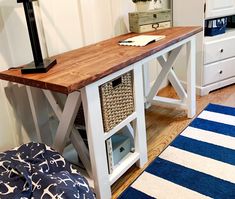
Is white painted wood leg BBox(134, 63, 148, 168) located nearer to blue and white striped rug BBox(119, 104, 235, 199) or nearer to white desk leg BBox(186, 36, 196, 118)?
blue and white striped rug BBox(119, 104, 235, 199)

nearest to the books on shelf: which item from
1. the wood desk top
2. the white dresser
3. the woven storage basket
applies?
the woven storage basket

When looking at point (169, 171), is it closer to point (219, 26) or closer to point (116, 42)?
point (116, 42)

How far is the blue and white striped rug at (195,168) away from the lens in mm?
1436

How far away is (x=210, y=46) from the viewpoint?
249 cm

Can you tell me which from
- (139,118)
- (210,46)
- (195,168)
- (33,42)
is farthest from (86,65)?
(210,46)

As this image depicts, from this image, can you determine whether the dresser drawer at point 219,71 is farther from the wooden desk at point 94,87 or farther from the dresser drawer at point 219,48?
the wooden desk at point 94,87

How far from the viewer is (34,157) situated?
1249mm

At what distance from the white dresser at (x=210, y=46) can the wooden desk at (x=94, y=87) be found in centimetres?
81

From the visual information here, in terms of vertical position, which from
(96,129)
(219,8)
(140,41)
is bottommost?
(96,129)

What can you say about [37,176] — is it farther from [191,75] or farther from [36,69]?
[191,75]

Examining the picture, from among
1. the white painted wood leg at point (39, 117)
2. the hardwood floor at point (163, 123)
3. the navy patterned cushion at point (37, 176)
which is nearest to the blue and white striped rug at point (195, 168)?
the hardwood floor at point (163, 123)

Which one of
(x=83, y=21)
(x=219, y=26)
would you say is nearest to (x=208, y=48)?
(x=219, y=26)

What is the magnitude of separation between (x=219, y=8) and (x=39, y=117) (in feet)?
6.27

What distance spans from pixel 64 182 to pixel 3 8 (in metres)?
0.94
